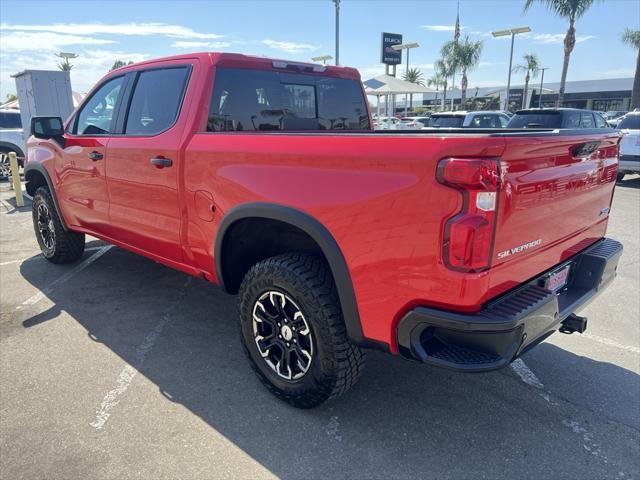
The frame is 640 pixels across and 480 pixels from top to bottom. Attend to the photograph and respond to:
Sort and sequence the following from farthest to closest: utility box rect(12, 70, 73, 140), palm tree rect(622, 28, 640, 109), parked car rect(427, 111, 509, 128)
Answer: palm tree rect(622, 28, 640, 109) → parked car rect(427, 111, 509, 128) → utility box rect(12, 70, 73, 140)

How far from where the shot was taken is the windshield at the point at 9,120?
Answer: 1329 centimetres

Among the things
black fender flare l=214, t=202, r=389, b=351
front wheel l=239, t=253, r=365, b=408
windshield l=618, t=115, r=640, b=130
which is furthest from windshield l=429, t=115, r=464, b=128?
black fender flare l=214, t=202, r=389, b=351

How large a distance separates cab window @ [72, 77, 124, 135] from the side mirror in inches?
5.8

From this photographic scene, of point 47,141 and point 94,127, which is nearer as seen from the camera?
point 94,127

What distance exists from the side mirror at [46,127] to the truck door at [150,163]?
1.01m

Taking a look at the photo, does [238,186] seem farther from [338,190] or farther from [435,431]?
[435,431]

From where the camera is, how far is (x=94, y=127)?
4.27 metres

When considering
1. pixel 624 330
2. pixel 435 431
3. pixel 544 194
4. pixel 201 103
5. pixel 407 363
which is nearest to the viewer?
pixel 544 194

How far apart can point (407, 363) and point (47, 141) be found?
4109 millimetres

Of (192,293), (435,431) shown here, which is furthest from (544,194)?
(192,293)

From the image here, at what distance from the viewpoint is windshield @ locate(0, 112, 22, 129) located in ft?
43.6

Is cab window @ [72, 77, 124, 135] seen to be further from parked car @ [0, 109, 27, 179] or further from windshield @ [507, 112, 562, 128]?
parked car @ [0, 109, 27, 179]

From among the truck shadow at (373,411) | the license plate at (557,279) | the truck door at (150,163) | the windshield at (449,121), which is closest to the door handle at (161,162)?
the truck door at (150,163)

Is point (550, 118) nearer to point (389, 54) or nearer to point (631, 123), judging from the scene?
point (631, 123)
